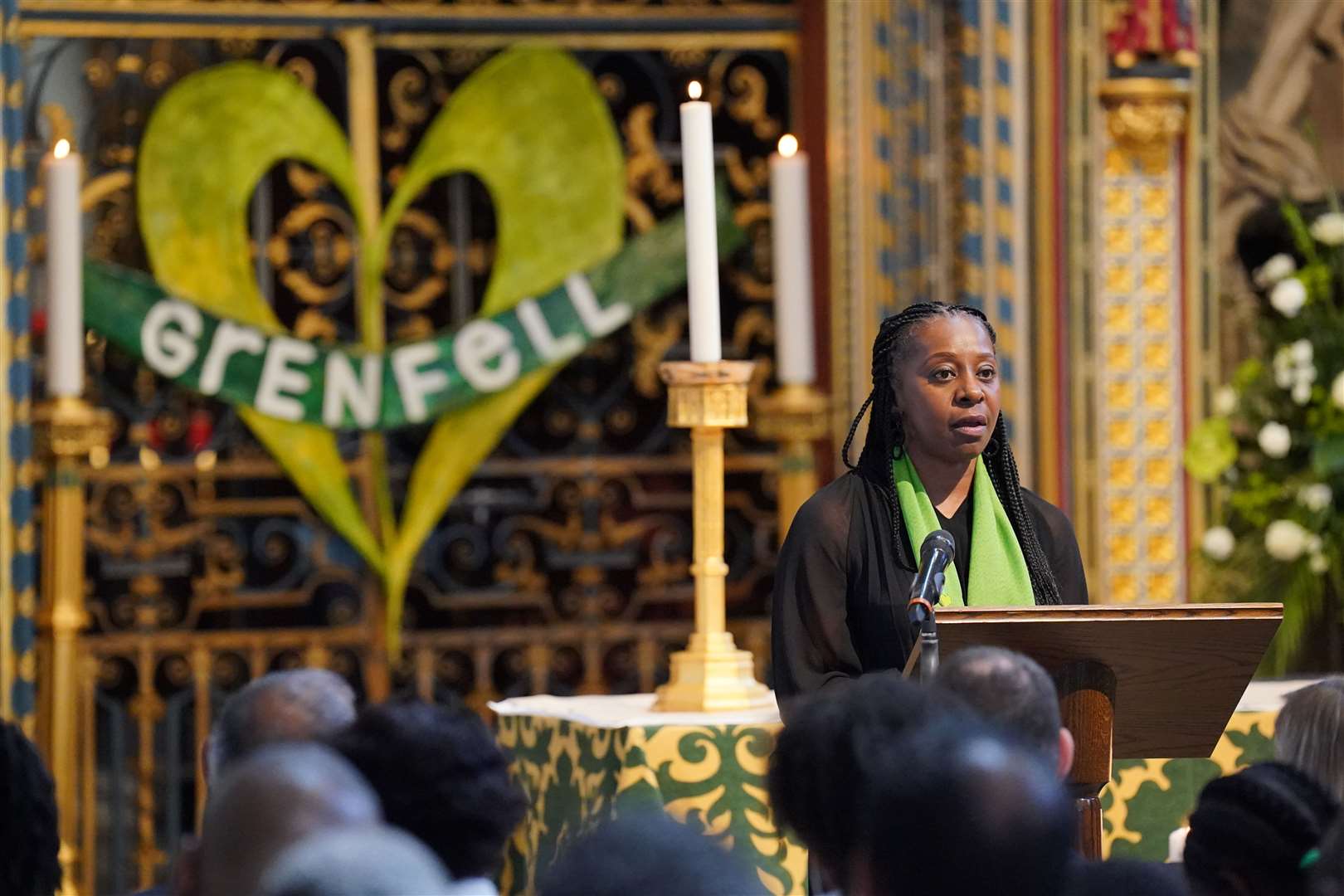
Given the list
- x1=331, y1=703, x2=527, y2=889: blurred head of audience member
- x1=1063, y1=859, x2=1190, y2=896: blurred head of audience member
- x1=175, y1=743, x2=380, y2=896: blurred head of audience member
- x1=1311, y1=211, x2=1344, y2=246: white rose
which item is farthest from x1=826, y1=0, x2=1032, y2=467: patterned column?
x1=175, y1=743, x2=380, y2=896: blurred head of audience member

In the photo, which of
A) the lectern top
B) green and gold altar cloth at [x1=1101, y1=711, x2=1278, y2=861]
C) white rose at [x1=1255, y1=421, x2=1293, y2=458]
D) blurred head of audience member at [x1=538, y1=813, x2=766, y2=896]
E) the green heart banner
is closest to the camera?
blurred head of audience member at [x1=538, y1=813, x2=766, y2=896]

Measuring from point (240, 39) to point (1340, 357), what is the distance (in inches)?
132

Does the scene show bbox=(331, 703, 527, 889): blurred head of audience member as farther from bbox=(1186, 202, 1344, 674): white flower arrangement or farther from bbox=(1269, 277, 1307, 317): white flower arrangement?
bbox=(1269, 277, 1307, 317): white flower arrangement

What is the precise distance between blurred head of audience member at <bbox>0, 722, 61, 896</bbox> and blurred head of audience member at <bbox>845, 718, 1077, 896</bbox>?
0.91 metres

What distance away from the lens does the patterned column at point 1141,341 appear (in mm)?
6602

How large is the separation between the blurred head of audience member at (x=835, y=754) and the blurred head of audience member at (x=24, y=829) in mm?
796

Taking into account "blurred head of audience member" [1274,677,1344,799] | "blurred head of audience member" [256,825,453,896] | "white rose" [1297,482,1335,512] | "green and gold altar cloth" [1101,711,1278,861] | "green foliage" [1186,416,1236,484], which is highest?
"green foliage" [1186,416,1236,484]

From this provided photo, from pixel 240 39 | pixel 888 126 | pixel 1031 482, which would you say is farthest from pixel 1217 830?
pixel 240 39

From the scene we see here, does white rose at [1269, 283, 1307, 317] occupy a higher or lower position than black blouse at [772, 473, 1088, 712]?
higher

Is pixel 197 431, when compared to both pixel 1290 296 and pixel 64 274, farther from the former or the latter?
pixel 1290 296

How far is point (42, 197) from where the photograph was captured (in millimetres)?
6980

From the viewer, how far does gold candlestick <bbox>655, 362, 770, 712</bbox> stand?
4734mm

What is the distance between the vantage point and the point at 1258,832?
8.24ft

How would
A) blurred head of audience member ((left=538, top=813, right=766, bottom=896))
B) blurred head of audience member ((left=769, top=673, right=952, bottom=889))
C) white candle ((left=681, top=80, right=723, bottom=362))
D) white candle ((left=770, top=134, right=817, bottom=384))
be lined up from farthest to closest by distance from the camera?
1. white candle ((left=770, top=134, right=817, bottom=384))
2. white candle ((left=681, top=80, right=723, bottom=362))
3. blurred head of audience member ((left=769, top=673, right=952, bottom=889))
4. blurred head of audience member ((left=538, top=813, right=766, bottom=896))
